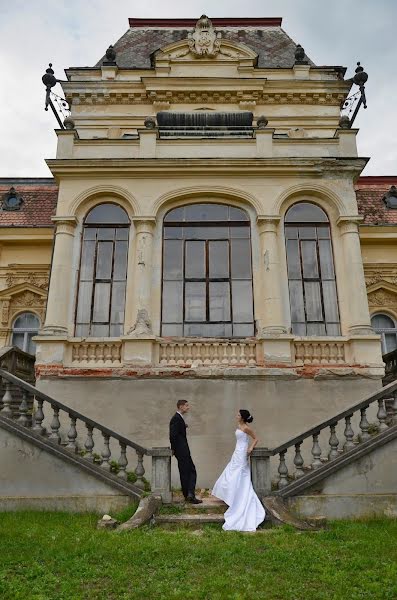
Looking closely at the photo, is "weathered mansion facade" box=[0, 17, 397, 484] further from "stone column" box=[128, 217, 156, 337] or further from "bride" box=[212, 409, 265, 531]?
"bride" box=[212, 409, 265, 531]

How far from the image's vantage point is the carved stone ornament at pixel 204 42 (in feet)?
62.8

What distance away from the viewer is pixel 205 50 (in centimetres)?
1923

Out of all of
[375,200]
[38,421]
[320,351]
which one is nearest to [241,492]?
[38,421]

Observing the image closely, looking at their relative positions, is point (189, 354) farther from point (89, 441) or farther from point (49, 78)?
point (49, 78)

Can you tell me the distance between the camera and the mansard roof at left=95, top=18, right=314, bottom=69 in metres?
20.8

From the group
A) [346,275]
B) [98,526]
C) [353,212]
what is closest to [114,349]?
[98,526]

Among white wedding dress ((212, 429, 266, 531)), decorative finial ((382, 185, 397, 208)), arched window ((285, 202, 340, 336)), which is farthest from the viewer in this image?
decorative finial ((382, 185, 397, 208))

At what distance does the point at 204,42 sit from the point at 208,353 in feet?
45.0

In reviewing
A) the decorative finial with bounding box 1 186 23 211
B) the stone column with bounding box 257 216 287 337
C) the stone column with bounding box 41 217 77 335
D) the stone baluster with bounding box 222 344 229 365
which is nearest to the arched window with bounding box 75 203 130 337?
the stone column with bounding box 41 217 77 335

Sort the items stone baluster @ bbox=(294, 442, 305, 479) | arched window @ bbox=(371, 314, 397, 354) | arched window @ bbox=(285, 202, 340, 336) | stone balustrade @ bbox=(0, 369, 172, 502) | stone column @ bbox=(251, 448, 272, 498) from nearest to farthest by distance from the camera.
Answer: stone column @ bbox=(251, 448, 272, 498)
stone balustrade @ bbox=(0, 369, 172, 502)
stone baluster @ bbox=(294, 442, 305, 479)
arched window @ bbox=(285, 202, 340, 336)
arched window @ bbox=(371, 314, 397, 354)

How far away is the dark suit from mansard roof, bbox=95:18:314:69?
1623cm

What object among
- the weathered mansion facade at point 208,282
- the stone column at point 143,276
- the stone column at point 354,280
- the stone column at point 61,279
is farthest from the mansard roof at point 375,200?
the stone column at point 61,279

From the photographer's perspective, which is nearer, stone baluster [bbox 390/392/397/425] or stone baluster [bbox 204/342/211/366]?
stone baluster [bbox 390/392/397/425]

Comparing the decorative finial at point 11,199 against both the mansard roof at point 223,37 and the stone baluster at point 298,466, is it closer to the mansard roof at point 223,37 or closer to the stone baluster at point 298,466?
the mansard roof at point 223,37
